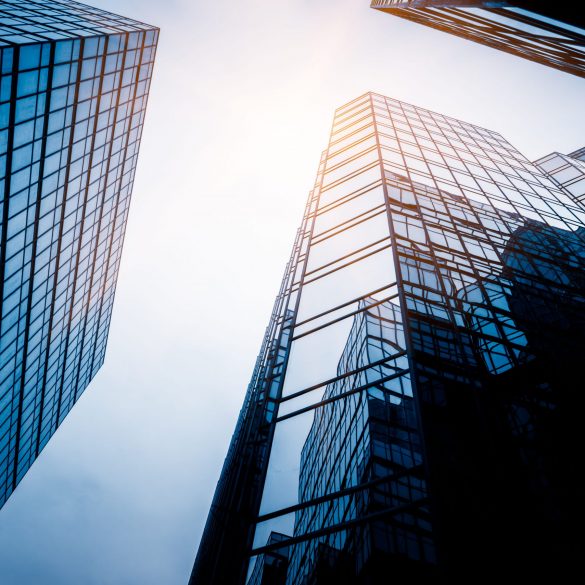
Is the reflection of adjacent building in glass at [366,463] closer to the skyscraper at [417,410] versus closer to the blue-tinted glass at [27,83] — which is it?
the skyscraper at [417,410]

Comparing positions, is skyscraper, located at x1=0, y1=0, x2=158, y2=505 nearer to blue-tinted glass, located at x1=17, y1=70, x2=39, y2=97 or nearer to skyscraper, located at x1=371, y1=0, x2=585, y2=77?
blue-tinted glass, located at x1=17, y1=70, x2=39, y2=97

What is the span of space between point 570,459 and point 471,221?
8.89 metres

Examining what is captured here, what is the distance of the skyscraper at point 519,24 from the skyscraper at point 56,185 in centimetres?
1501

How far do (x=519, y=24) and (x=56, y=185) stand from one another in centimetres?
2062

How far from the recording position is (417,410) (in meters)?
6.11

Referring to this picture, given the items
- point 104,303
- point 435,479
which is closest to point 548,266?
point 435,479

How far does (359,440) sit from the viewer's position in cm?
778

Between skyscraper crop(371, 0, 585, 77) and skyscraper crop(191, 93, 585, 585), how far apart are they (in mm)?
5206

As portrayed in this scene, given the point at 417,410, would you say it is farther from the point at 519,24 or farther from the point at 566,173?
the point at 566,173

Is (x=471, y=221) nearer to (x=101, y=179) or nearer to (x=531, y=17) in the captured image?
(x=531, y=17)

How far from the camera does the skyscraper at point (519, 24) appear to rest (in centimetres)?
814

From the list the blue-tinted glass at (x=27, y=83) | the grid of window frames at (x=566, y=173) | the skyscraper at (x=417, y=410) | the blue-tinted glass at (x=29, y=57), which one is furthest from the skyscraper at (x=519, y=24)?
the blue-tinted glass at (x=27, y=83)

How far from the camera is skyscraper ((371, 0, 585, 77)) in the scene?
26.7 feet

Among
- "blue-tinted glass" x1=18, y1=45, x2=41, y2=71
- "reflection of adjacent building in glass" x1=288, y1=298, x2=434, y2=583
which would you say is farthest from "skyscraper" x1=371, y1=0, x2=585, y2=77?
"blue-tinted glass" x1=18, y1=45, x2=41, y2=71
